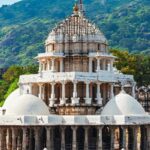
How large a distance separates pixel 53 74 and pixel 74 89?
2.53m

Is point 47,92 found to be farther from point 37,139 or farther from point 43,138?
point 37,139

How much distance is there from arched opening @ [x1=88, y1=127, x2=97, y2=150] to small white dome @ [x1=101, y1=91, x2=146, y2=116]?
1999 millimetres

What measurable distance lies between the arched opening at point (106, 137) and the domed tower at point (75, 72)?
188 centimetres

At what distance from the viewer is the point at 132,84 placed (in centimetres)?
6344

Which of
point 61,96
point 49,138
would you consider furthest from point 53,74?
point 49,138

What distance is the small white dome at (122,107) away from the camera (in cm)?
5641

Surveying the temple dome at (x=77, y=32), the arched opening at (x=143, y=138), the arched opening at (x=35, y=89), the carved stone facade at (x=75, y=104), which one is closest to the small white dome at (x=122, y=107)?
the carved stone facade at (x=75, y=104)

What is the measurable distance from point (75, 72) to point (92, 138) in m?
5.61

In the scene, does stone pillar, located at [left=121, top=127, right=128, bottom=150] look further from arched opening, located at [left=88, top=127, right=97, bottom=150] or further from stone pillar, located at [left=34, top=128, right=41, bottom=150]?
stone pillar, located at [left=34, top=128, right=41, bottom=150]

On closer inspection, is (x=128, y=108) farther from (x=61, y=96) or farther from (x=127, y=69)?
(x=127, y=69)

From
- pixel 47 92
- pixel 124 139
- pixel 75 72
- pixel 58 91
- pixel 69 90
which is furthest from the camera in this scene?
pixel 47 92

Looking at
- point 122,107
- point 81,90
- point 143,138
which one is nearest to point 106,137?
point 143,138

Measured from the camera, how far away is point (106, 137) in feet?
192

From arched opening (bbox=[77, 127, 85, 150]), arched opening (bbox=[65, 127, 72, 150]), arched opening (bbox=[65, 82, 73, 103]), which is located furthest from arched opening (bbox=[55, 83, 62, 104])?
arched opening (bbox=[77, 127, 85, 150])
